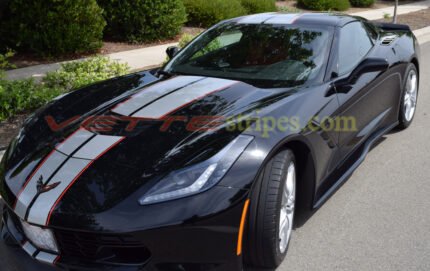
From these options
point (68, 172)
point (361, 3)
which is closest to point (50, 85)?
point (68, 172)

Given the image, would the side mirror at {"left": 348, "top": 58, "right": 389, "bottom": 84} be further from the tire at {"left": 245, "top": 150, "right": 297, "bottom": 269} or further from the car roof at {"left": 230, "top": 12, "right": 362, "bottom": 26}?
the tire at {"left": 245, "top": 150, "right": 297, "bottom": 269}

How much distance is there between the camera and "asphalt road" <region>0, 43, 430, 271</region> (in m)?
2.90

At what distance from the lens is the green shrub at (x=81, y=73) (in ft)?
20.5

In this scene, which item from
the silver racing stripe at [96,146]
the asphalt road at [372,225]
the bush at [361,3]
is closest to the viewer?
the silver racing stripe at [96,146]

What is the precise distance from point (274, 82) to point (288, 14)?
1191mm

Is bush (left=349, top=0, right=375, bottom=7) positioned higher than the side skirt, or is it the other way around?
the side skirt

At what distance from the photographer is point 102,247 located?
2.28 meters

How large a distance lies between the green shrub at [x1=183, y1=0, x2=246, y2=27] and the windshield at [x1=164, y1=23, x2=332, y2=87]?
812cm

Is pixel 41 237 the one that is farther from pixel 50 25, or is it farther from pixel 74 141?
pixel 50 25

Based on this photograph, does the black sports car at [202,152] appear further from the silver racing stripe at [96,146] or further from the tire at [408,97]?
the tire at [408,97]

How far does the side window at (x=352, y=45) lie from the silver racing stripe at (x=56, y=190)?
2.07 m

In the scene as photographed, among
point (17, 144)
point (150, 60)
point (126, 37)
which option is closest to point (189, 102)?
point (17, 144)

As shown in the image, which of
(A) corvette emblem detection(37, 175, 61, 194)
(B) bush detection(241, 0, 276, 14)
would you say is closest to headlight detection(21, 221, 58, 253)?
(A) corvette emblem detection(37, 175, 61, 194)

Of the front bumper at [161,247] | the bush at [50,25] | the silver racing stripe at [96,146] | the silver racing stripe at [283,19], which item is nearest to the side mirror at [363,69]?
the silver racing stripe at [283,19]
